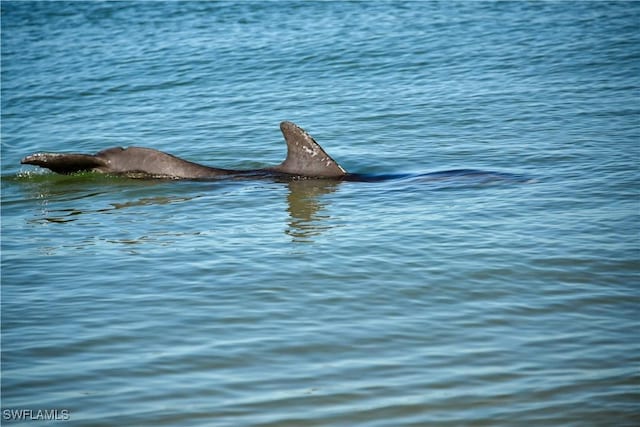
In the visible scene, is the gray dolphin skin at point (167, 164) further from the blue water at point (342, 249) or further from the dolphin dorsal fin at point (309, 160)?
the blue water at point (342, 249)

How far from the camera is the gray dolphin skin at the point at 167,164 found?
11.1 m

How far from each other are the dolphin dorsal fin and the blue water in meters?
0.24

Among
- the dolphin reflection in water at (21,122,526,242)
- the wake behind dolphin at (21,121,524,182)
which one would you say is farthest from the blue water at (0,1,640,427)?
the wake behind dolphin at (21,121,524,182)

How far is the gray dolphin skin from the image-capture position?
1113 centimetres

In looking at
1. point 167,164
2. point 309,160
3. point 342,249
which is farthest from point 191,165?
point 342,249

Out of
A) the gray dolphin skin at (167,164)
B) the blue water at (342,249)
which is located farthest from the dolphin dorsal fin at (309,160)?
the blue water at (342,249)

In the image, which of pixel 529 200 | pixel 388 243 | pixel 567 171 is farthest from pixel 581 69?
pixel 388 243

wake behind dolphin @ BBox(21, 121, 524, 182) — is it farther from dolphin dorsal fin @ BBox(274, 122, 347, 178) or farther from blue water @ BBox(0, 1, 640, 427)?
blue water @ BBox(0, 1, 640, 427)

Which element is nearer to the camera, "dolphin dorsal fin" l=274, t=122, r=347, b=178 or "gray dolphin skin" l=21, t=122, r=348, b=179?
"dolphin dorsal fin" l=274, t=122, r=347, b=178

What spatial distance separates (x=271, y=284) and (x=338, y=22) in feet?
54.4

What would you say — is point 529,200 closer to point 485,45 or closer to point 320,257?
point 320,257

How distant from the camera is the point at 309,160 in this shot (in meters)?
11.2

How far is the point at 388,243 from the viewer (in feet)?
28.5

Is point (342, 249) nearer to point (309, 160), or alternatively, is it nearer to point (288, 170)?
point (309, 160)
